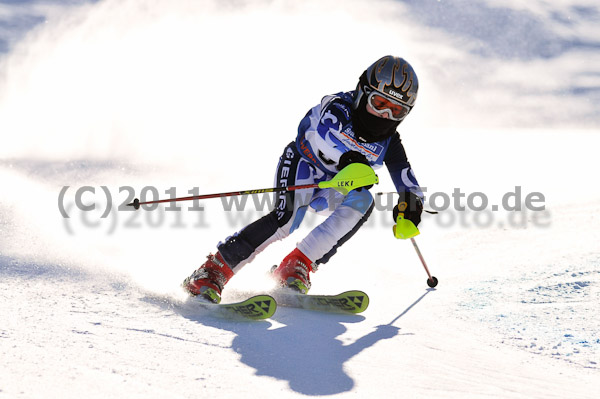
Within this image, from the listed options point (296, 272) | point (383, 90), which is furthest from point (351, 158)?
point (296, 272)

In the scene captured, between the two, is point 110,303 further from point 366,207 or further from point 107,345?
point 366,207

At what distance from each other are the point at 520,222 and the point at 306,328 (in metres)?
4.55

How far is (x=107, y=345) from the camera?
98.7 inches

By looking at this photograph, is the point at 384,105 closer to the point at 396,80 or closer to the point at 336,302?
the point at 396,80

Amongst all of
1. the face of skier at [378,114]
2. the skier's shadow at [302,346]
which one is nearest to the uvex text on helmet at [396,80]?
the face of skier at [378,114]

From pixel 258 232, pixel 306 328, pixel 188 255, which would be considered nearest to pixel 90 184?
pixel 188 255

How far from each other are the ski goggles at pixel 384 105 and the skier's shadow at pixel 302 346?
140cm

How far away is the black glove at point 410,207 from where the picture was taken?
3793mm

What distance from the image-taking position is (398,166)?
163 inches

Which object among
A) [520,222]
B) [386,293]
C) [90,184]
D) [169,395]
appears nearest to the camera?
[169,395]

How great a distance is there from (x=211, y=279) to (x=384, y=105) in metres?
1.66

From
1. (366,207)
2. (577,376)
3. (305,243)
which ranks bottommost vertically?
(577,376)

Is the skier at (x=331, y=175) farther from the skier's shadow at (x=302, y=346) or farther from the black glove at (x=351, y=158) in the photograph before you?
the skier's shadow at (x=302, y=346)

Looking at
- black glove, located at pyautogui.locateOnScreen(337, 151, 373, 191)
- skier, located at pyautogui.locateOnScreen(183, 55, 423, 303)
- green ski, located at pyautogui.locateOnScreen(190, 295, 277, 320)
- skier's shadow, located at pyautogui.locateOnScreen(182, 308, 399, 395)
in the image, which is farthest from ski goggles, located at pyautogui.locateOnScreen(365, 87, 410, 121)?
green ski, located at pyautogui.locateOnScreen(190, 295, 277, 320)
